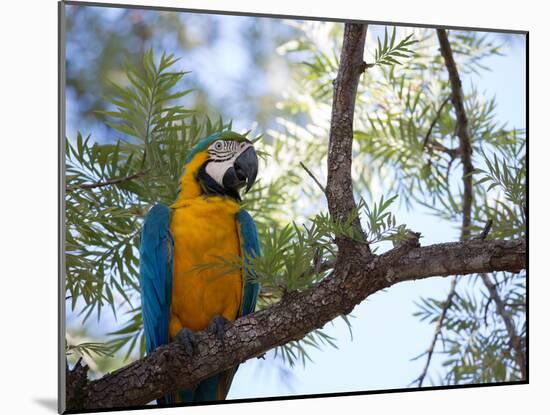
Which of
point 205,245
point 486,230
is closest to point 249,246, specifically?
point 205,245

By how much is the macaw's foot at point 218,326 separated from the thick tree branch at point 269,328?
1cm

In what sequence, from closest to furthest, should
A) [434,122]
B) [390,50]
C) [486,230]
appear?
[486,230], [390,50], [434,122]

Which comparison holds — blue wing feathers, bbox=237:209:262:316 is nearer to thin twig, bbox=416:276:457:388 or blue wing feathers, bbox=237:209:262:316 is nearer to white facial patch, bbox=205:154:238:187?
white facial patch, bbox=205:154:238:187

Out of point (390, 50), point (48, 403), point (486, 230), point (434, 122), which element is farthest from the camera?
point (434, 122)

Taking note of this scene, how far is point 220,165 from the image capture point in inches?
73.1

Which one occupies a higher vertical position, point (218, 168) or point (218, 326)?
point (218, 168)

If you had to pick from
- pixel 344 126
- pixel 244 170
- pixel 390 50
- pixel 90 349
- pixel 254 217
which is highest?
pixel 390 50

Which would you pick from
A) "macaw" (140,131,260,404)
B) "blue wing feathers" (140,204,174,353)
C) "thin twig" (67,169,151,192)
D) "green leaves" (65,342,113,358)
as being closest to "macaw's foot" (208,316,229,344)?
"macaw" (140,131,260,404)

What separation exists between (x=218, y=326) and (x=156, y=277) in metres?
0.18

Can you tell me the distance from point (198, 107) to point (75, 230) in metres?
0.39

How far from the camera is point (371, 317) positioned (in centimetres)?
199

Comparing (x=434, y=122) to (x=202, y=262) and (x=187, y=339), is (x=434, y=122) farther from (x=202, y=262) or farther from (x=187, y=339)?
(x=187, y=339)

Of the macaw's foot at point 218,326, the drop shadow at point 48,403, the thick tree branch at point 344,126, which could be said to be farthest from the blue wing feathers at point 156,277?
the thick tree branch at point 344,126
